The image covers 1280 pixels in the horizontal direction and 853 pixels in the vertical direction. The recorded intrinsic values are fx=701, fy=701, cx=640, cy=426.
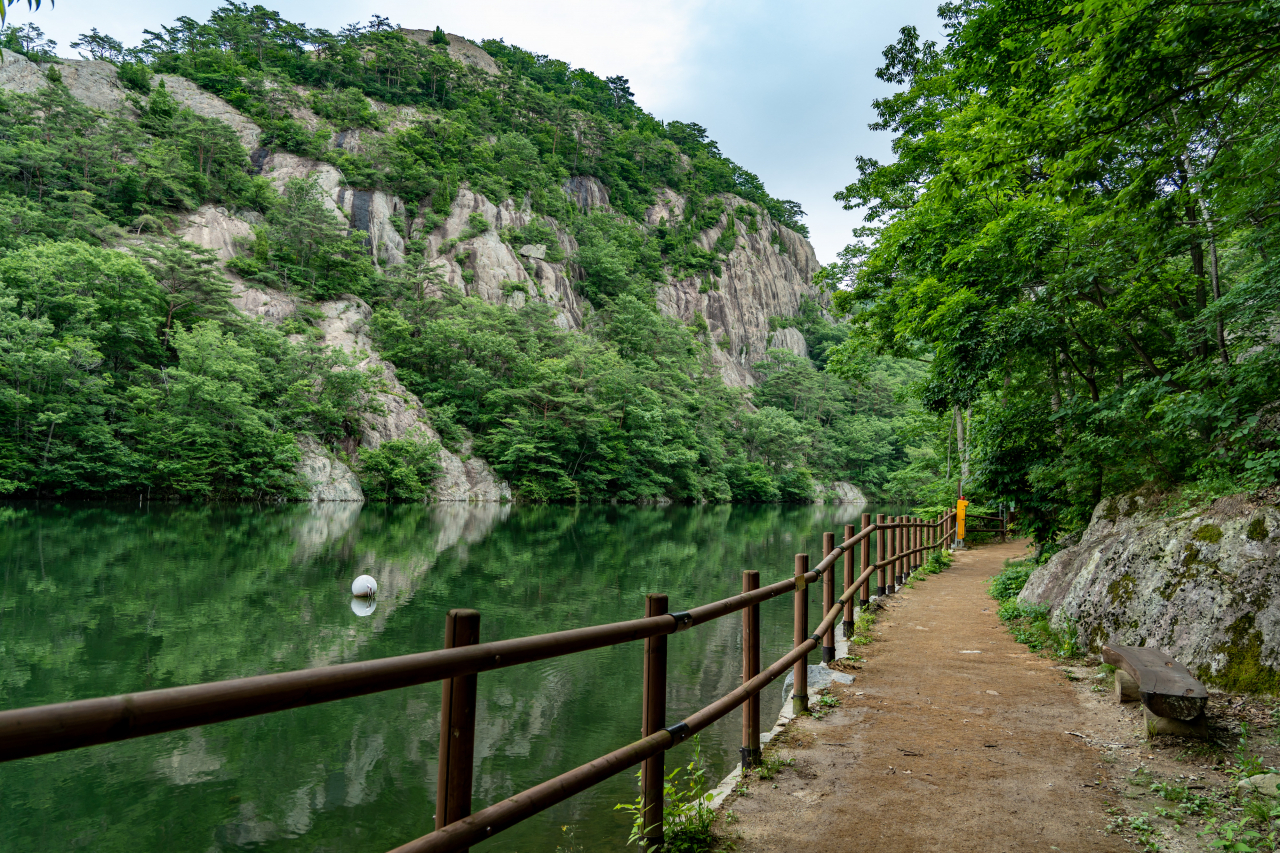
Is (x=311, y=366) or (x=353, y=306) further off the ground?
(x=353, y=306)

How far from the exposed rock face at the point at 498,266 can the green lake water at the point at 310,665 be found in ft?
114

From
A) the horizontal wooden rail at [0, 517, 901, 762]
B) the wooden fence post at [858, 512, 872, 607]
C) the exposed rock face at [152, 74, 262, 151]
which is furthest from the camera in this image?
the exposed rock face at [152, 74, 262, 151]

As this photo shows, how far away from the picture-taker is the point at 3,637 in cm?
808

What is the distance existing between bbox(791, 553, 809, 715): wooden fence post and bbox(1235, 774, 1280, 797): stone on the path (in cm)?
210

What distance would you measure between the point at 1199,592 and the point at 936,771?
2.36 m

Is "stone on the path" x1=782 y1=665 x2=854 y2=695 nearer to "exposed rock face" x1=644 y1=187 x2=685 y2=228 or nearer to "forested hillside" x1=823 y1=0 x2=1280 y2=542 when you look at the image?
"forested hillside" x1=823 y1=0 x2=1280 y2=542

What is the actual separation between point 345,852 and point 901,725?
3.50 metres

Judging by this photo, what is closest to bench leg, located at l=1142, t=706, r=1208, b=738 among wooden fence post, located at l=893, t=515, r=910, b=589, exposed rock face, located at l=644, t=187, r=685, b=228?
wooden fence post, located at l=893, t=515, r=910, b=589

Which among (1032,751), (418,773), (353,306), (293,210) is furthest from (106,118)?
(1032,751)

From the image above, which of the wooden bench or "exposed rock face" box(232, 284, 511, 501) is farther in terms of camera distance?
"exposed rock face" box(232, 284, 511, 501)

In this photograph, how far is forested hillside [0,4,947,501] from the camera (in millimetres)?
26656

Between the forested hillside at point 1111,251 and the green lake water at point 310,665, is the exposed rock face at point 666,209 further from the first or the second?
the forested hillside at point 1111,251

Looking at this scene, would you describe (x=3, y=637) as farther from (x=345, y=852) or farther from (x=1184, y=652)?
(x=1184, y=652)

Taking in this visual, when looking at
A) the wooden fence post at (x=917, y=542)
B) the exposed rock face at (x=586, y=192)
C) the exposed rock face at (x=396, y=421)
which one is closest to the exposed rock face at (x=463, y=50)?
the exposed rock face at (x=586, y=192)
